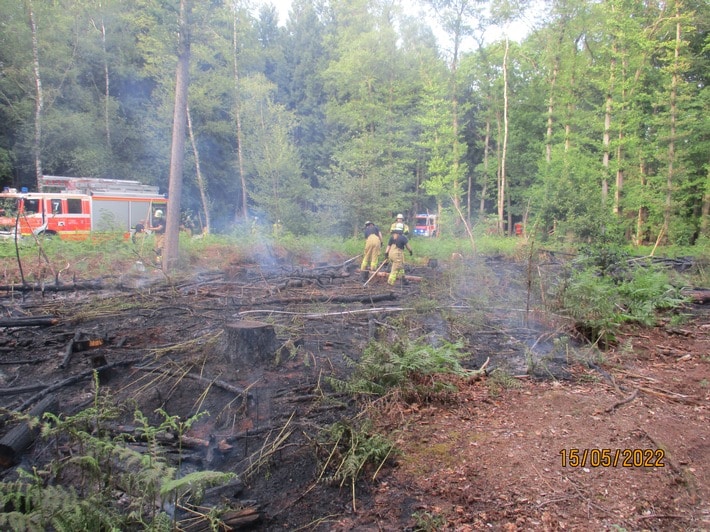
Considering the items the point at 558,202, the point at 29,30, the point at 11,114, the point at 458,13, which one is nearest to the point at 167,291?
the point at 558,202

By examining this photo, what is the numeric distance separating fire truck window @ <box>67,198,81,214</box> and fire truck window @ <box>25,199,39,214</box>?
1080 mm

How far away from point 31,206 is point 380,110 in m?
18.3

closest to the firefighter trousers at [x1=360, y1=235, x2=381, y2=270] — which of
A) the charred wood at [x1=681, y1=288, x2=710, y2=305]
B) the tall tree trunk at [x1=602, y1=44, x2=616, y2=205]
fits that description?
the charred wood at [x1=681, y1=288, x2=710, y2=305]

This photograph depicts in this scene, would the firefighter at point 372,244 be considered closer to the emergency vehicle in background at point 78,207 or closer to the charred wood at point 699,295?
the charred wood at point 699,295

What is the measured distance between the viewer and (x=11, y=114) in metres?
22.8

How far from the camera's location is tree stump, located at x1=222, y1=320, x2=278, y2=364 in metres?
5.69

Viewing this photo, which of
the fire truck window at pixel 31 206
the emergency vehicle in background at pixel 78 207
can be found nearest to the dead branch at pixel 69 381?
the emergency vehicle in background at pixel 78 207

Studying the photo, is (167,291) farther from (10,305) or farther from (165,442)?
(165,442)

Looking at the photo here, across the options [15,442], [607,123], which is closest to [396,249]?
[15,442]

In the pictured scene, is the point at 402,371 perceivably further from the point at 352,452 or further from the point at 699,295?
the point at 699,295

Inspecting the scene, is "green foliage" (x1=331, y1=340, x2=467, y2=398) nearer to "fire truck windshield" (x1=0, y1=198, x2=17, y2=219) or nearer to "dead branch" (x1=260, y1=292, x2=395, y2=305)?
"dead branch" (x1=260, y1=292, x2=395, y2=305)

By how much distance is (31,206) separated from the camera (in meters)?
17.7

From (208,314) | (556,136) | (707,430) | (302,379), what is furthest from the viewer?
(556,136)

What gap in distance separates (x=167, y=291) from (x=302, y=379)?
6.03 meters
